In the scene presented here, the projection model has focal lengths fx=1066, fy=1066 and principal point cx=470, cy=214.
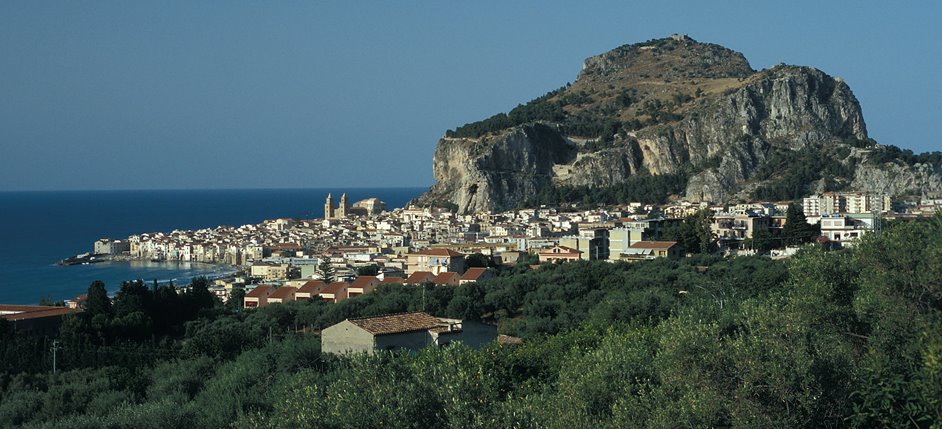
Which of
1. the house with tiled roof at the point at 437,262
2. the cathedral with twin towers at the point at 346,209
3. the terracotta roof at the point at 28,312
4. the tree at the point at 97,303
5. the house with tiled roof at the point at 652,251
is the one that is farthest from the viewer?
the cathedral with twin towers at the point at 346,209

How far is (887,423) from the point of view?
352 inches

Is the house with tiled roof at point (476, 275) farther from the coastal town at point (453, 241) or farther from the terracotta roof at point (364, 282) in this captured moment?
the terracotta roof at point (364, 282)

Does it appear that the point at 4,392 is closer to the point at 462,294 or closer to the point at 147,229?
the point at 462,294

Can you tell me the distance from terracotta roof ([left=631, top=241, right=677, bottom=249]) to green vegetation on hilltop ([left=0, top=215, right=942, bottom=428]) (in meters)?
24.3

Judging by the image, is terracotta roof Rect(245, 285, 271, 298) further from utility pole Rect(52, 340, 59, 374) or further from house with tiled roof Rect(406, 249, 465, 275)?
utility pole Rect(52, 340, 59, 374)

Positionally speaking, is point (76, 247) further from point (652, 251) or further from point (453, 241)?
point (652, 251)

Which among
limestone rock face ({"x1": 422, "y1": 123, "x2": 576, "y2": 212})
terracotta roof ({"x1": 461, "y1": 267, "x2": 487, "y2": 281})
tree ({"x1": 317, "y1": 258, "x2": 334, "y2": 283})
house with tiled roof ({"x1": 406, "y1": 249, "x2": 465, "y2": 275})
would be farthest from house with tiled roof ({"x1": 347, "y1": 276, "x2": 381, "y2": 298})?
limestone rock face ({"x1": 422, "y1": 123, "x2": 576, "y2": 212})

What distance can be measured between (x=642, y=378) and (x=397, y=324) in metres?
8.51

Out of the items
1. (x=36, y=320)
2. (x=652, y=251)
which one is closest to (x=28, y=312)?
(x=36, y=320)

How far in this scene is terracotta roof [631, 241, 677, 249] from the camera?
4172cm

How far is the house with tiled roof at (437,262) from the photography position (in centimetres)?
4143

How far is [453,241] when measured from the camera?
62.0 meters

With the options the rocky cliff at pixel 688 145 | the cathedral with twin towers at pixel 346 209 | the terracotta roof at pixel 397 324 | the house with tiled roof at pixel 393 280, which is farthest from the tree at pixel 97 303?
the cathedral with twin towers at pixel 346 209

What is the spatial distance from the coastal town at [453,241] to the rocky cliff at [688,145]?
16.0 ft
